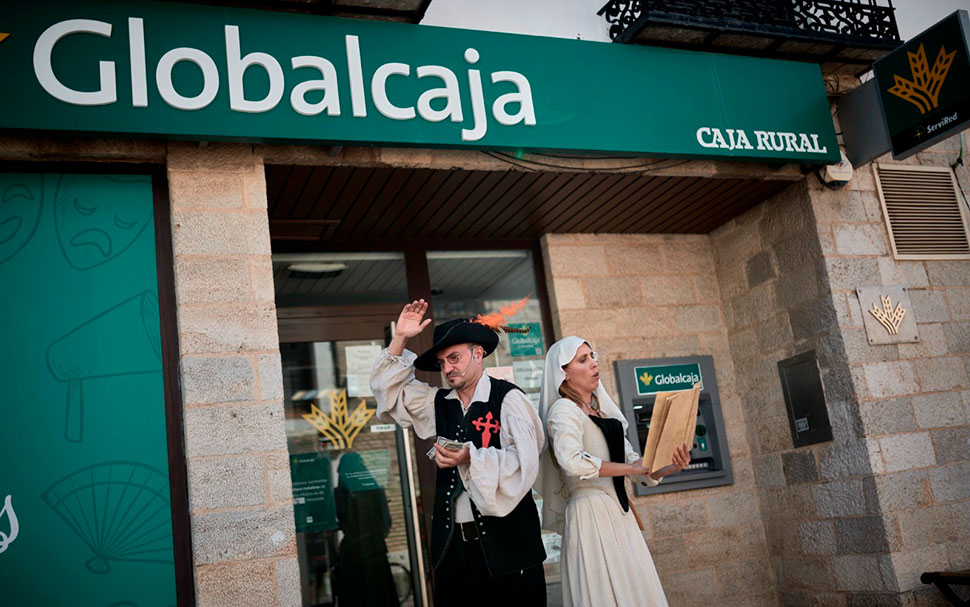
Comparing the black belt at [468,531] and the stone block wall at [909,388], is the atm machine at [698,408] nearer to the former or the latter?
the stone block wall at [909,388]

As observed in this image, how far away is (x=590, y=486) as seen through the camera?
13.6 feet

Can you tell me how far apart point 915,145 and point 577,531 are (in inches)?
128

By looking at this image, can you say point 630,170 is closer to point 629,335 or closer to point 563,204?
point 563,204

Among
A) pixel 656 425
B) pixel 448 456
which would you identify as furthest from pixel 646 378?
pixel 448 456

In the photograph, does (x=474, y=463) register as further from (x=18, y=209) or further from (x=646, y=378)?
(x=646, y=378)

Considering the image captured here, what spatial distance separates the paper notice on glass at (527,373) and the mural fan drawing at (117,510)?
107 inches

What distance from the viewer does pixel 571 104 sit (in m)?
5.10

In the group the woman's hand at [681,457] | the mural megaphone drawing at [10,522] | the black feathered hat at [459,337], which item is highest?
the black feathered hat at [459,337]

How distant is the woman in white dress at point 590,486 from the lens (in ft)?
12.9

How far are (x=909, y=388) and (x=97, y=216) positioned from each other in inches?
193

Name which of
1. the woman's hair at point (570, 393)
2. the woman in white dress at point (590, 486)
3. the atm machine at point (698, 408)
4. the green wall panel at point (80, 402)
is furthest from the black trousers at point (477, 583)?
the atm machine at point (698, 408)

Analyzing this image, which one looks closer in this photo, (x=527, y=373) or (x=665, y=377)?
(x=527, y=373)

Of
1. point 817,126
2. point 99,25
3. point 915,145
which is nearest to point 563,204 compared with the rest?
point 817,126

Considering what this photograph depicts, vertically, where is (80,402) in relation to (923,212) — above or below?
below
